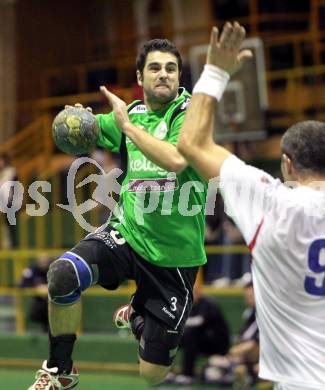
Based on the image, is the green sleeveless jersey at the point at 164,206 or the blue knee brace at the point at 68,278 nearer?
the blue knee brace at the point at 68,278

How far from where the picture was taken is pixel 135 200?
657 centimetres

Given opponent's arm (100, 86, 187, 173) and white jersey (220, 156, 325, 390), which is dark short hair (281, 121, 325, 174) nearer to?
white jersey (220, 156, 325, 390)

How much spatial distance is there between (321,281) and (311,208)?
29 centimetres

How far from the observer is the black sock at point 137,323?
22.2 feet

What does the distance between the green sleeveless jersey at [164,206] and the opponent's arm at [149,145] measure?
78 cm

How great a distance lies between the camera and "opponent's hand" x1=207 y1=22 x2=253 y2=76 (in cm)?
396

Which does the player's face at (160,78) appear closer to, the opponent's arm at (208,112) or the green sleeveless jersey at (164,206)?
the green sleeveless jersey at (164,206)

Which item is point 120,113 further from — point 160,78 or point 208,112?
point 208,112

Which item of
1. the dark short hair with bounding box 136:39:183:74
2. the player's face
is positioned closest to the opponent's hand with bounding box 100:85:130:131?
the player's face

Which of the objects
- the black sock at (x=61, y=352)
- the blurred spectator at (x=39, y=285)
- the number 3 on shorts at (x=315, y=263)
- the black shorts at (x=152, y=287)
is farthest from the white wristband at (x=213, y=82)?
the blurred spectator at (x=39, y=285)

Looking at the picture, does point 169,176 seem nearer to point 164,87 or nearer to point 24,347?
point 164,87

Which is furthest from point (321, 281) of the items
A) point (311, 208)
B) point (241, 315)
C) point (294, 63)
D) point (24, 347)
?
point (294, 63)

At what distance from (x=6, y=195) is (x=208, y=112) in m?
10.3

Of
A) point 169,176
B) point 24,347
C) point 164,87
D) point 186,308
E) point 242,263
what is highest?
point 164,87
